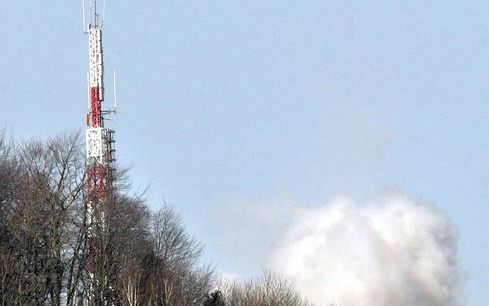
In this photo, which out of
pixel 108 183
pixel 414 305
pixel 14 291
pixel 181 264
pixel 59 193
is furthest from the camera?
pixel 414 305

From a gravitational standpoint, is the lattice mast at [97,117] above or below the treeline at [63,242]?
above

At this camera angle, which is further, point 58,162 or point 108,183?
point 108,183

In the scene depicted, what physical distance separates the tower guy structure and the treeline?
0.14 m

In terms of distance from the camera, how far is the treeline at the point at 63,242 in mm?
85500

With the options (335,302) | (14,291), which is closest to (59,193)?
(14,291)

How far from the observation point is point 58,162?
91688 millimetres

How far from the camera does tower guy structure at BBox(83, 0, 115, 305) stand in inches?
3519

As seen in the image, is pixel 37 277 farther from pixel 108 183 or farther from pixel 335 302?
pixel 335 302

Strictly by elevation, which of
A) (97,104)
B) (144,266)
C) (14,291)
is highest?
(97,104)

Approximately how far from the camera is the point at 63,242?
87.8 metres

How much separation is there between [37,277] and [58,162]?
939 centimetres

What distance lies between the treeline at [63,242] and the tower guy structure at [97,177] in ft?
0.46

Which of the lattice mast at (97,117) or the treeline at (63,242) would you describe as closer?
the treeline at (63,242)

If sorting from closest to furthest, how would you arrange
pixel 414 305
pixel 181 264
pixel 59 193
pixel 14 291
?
pixel 14 291 → pixel 59 193 → pixel 181 264 → pixel 414 305
